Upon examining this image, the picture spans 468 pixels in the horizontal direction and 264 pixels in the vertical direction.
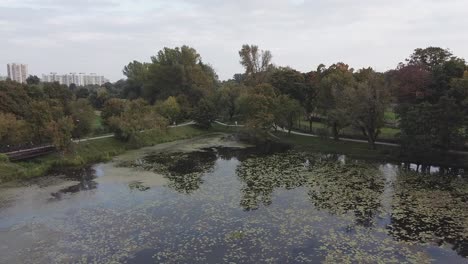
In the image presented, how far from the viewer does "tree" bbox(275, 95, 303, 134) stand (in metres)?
43.9

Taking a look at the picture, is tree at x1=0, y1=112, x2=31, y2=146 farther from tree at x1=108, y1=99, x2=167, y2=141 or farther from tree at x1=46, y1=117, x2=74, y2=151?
tree at x1=108, y1=99, x2=167, y2=141

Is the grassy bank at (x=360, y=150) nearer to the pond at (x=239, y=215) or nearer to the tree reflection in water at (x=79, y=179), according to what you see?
the pond at (x=239, y=215)

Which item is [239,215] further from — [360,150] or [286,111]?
[286,111]

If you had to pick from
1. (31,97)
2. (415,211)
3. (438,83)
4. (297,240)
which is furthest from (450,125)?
(31,97)

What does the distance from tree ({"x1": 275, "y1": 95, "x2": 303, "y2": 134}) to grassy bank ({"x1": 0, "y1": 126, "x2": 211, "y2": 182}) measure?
12153 millimetres

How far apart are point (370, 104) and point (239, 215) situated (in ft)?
64.1

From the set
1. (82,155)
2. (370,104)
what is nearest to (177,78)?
(82,155)

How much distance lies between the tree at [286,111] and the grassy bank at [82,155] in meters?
12.2

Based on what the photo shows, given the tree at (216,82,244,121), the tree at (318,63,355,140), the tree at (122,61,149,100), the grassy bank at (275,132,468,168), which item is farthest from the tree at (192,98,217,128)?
the tree at (122,61,149,100)

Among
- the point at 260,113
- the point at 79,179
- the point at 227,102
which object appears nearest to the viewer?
the point at 79,179

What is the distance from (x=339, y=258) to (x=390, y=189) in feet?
33.6

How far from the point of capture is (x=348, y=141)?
3897 centimetres

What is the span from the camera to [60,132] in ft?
102

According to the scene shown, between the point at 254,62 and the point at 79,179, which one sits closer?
the point at 79,179
